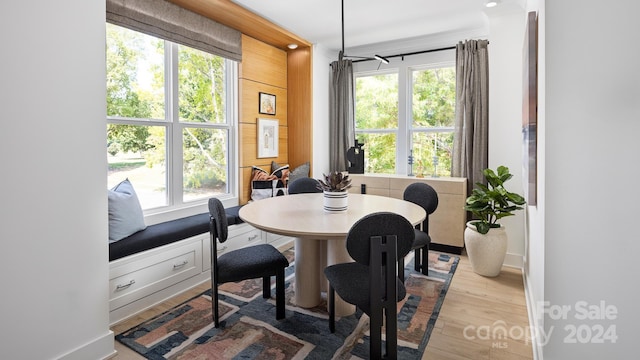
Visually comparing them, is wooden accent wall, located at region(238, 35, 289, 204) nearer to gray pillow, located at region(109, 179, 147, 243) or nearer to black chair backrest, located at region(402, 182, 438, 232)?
gray pillow, located at region(109, 179, 147, 243)

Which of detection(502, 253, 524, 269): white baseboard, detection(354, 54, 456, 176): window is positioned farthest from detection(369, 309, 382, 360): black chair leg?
detection(354, 54, 456, 176): window

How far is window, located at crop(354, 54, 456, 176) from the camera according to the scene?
4344 mm

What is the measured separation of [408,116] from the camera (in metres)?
4.58

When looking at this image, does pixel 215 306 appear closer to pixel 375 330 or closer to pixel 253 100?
pixel 375 330

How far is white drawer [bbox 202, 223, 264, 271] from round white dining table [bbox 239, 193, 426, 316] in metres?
0.74
